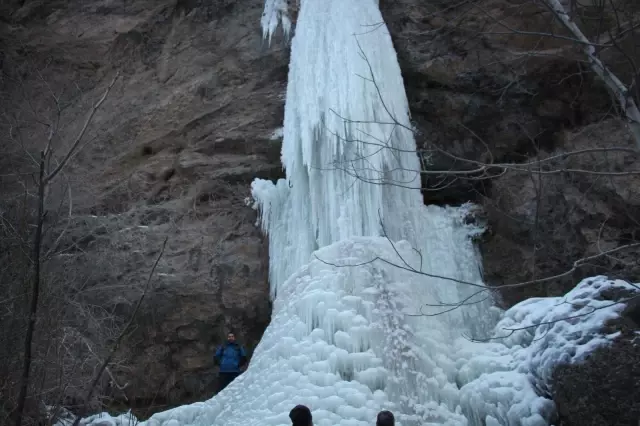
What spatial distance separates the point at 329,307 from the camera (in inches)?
231

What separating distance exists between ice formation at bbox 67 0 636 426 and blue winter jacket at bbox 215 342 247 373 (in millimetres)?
976

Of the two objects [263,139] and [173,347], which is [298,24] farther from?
[173,347]

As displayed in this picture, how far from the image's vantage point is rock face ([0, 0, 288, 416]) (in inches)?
328

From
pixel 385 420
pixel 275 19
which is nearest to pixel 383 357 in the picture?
pixel 385 420

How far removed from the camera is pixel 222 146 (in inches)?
377

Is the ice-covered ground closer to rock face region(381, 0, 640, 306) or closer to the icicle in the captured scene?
rock face region(381, 0, 640, 306)

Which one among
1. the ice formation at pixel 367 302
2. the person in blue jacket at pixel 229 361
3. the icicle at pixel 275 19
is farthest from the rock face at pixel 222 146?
the person in blue jacket at pixel 229 361

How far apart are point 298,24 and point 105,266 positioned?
4485mm

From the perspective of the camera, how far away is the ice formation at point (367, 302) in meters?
5.07

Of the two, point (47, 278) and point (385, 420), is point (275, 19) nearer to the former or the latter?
point (47, 278)

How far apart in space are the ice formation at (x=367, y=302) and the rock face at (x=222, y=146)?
2.05 ft

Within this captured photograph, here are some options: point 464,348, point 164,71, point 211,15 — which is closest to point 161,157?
point 164,71

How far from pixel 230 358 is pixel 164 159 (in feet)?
12.3

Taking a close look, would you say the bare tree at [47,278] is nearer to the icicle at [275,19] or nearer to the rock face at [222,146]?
the rock face at [222,146]
